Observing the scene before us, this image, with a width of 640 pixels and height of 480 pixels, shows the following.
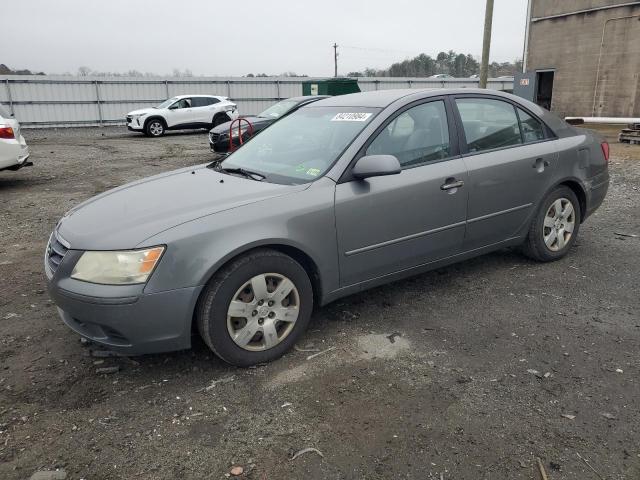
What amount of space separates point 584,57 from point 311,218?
18.6m

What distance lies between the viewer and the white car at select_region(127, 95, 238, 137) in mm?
19656

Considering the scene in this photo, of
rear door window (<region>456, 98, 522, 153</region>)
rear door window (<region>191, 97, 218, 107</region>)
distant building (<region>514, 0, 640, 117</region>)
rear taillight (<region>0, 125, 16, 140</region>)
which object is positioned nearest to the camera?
rear door window (<region>456, 98, 522, 153</region>)

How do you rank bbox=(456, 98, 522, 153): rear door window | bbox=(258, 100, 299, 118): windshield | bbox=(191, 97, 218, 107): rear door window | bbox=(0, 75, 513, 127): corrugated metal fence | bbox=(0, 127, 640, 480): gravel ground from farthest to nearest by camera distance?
bbox=(0, 75, 513, 127): corrugated metal fence < bbox=(191, 97, 218, 107): rear door window < bbox=(258, 100, 299, 118): windshield < bbox=(456, 98, 522, 153): rear door window < bbox=(0, 127, 640, 480): gravel ground

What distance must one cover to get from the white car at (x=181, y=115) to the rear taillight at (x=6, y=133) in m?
11.7

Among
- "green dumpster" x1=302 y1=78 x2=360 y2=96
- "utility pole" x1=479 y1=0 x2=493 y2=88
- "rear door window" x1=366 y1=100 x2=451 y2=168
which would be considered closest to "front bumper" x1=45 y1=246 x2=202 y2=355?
"rear door window" x1=366 y1=100 x2=451 y2=168

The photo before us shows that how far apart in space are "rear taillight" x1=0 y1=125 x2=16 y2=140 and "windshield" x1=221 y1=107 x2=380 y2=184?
19.3 ft

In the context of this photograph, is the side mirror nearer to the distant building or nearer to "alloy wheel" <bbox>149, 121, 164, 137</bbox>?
the distant building

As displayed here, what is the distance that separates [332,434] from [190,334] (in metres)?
0.97

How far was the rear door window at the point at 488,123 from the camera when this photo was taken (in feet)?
13.2

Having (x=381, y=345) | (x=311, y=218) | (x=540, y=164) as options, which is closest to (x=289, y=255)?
(x=311, y=218)

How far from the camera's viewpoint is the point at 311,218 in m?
3.15

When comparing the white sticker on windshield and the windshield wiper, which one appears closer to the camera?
the windshield wiper

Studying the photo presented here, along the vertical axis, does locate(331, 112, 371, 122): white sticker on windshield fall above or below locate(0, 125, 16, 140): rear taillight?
above

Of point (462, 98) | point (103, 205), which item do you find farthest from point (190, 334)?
point (462, 98)
